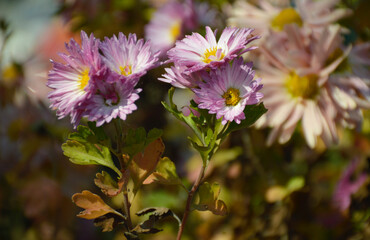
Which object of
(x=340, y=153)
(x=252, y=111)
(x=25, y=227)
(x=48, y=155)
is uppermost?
(x=252, y=111)

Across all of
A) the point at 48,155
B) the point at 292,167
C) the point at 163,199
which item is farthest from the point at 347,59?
the point at 48,155

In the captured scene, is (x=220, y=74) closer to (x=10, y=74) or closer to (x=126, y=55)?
(x=126, y=55)

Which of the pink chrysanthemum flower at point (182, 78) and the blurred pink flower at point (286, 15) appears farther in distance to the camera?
the blurred pink flower at point (286, 15)

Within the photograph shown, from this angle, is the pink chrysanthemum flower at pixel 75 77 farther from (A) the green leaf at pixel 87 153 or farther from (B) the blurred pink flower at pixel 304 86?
(B) the blurred pink flower at pixel 304 86

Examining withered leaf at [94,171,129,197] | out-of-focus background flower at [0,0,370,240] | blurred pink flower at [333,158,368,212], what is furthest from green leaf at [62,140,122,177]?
blurred pink flower at [333,158,368,212]

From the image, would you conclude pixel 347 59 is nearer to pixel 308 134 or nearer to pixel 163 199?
pixel 308 134

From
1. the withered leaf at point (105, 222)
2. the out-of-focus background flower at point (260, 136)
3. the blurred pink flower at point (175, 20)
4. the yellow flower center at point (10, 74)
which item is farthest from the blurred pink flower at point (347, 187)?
the yellow flower center at point (10, 74)
